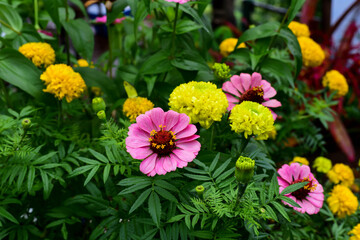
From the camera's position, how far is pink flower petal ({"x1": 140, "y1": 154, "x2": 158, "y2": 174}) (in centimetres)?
48

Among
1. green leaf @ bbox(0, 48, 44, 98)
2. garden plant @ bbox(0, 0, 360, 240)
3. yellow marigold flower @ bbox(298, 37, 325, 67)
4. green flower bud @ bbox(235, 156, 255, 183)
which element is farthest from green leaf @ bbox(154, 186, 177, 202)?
yellow marigold flower @ bbox(298, 37, 325, 67)

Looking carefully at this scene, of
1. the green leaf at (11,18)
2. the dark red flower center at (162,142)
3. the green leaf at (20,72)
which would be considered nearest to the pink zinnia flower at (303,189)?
the dark red flower center at (162,142)

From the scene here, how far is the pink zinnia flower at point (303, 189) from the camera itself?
1.87ft

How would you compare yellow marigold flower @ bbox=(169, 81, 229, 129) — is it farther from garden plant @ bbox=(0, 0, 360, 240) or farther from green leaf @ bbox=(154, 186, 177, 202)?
green leaf @ bbox=(154, 186, 177, 202)

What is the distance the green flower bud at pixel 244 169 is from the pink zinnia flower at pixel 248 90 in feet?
0.59

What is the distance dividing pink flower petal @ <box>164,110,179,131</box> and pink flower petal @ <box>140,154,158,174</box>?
0.05 meters

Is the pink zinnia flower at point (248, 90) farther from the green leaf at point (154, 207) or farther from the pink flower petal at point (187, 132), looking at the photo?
the green leaf at point (154, 207)

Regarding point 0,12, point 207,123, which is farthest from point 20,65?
point 207,123

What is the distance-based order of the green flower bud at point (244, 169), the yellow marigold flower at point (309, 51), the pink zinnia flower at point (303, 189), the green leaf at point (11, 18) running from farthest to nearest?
1. the yellow marigold flower at point (309, 51)
2. the green leaf at point (11, 18)
3. the pink zinnia flower at point (303, 189)
4. the green flower bud at point (244, 169)

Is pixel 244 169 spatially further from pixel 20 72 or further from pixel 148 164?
pixel 20 72

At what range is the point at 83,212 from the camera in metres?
0.70

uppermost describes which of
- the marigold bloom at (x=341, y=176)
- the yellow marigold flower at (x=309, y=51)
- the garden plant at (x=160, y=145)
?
the yellow marigold flower at (x=309, y=51)

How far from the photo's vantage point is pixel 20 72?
0.69 meters

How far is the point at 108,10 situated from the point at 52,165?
38 centimetres
